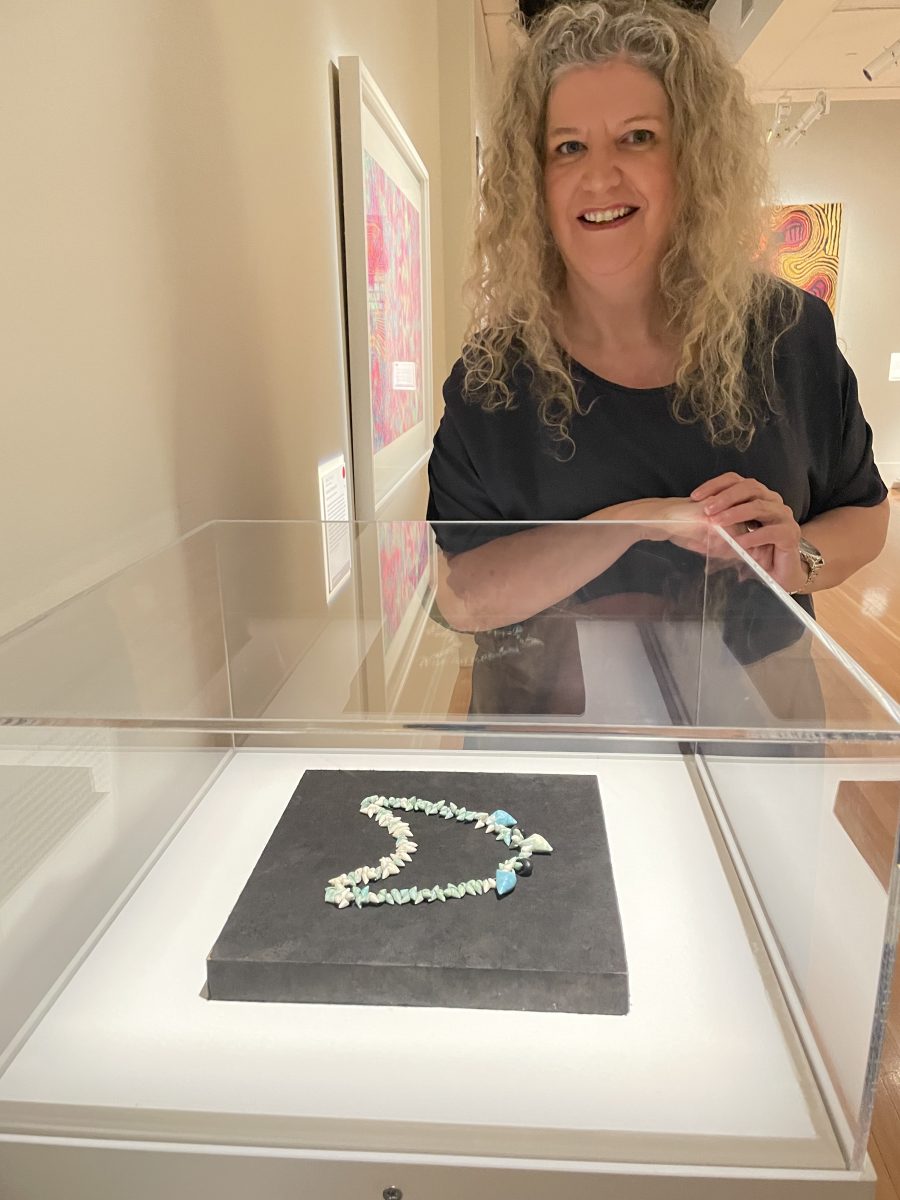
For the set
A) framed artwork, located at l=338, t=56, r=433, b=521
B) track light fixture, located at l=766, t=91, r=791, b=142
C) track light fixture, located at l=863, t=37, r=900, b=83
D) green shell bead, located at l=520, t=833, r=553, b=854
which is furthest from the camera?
track light fixture, located at l=766, t=91, r=791, b=142

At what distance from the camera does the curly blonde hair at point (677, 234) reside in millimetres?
1101

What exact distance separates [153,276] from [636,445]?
24.4 inches

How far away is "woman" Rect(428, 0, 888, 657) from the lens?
3.58 ft

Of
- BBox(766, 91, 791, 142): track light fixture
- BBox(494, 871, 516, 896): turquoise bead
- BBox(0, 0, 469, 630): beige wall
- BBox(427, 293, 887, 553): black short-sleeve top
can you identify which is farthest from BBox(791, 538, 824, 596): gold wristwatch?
BBox(766, 91, 791, 142): track light fixture

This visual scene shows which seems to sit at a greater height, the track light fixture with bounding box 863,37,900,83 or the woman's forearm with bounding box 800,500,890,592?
the track light fixture with bounding box 863,37,900,83

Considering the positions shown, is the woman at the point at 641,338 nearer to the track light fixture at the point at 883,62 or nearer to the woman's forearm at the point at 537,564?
the woman's forearm at the point at 537,564

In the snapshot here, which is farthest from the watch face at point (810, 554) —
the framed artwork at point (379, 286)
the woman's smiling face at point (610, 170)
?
the framed artwork at point (379, 286)

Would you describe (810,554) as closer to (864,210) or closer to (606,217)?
(606,217)

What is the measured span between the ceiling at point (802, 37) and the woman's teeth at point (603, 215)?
235 cm

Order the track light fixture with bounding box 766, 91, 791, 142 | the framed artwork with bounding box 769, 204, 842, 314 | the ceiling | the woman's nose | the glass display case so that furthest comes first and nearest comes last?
1. the framed artwork with bounding box 769, 204, 842, 314
2. the track light fixture with bounding box 766, 91, 791, 142
3. the ceiling
4. the woman's nose
5. the glass display case

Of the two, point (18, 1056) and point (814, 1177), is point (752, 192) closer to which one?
point (814, 1177)

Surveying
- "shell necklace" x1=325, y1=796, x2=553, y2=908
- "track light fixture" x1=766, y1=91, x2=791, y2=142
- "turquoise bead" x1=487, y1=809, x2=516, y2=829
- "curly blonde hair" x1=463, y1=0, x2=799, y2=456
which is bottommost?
"shell necklace" x1=325, y1=796, x2=553, y2=908

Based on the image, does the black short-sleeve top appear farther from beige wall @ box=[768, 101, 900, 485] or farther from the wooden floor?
beige wall @ box=[768, 101, 900, 485]

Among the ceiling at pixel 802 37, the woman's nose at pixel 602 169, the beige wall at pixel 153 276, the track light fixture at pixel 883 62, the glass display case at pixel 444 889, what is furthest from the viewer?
the track light fixture at pixel 883 62
